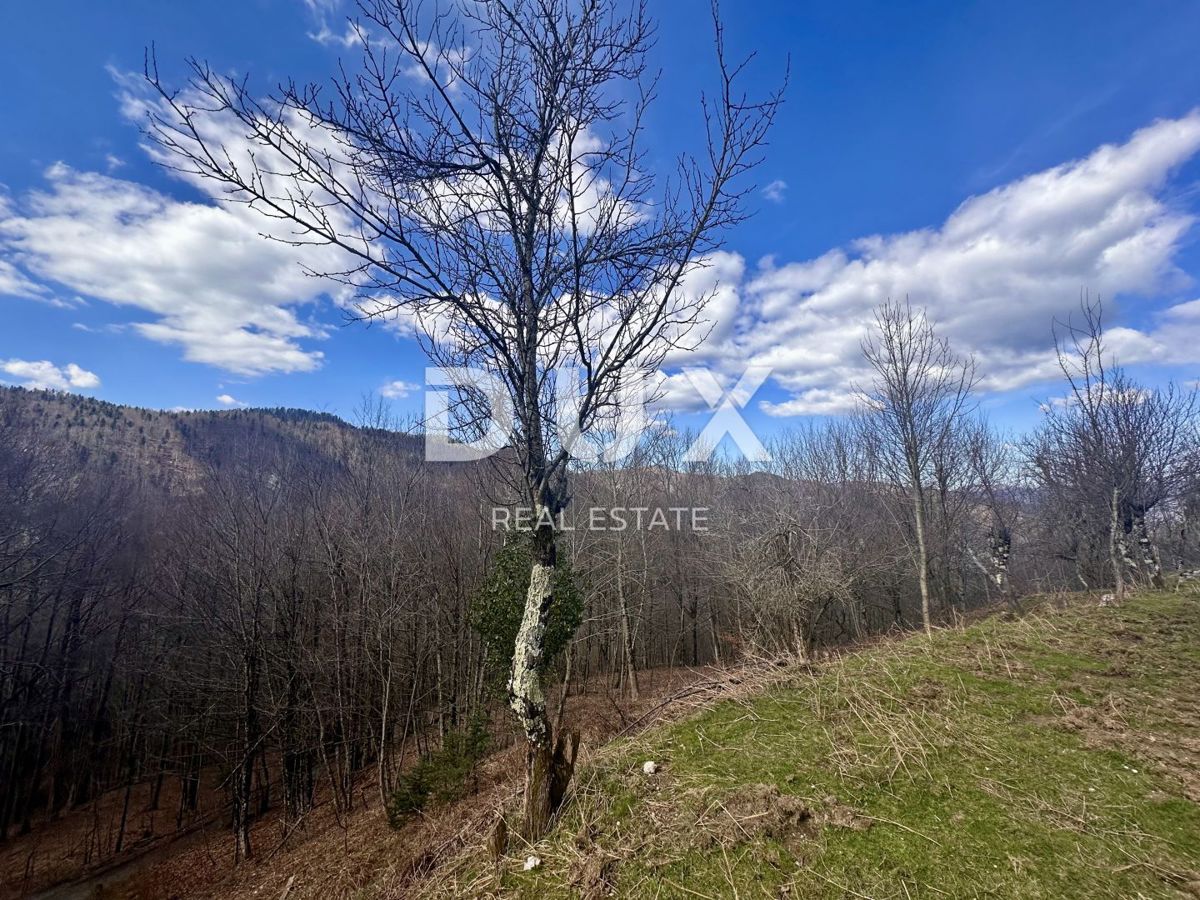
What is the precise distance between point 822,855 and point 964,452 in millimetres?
17886

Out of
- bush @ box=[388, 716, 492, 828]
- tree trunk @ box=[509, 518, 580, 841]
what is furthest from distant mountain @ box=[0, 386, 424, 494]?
tree trunk @ box=[509, 518, 580, 841]

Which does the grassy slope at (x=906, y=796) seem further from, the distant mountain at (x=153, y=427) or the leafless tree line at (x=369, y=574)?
the distant mountain at (x=153, y=427)

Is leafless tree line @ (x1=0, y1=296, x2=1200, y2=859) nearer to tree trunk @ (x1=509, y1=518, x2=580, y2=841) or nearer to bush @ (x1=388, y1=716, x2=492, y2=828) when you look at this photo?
bush @ (x1=388, y1=716, x2=492, y2=828)

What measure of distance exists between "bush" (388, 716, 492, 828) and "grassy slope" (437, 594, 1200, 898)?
633 cm

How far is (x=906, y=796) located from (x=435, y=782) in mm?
8341

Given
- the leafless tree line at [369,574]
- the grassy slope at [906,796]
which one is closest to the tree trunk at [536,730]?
the grassy slope at [906,796]

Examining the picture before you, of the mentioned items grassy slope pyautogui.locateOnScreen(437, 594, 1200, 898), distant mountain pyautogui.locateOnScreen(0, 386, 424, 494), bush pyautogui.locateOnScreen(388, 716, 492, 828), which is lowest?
bush pyautogui.locateOnScreen(388, 716, 492, 828)

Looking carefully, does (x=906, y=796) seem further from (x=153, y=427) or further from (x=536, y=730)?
(x=153, y=427)

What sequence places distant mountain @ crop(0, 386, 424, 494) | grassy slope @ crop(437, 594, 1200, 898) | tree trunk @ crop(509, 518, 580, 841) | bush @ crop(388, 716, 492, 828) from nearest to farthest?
grassy slope @ crop(437, 594, 1200, 898), tree trunk @ crop(509, 518, 580, 841), bush @ crop(388, 716, 492, 828), distant mountain @ crop(0, 386, 424, 494)

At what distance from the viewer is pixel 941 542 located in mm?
15500

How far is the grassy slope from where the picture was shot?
2.13 m

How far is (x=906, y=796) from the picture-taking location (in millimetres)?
2646

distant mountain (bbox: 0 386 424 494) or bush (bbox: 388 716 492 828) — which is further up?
distant mountain (bbox: 0 386 424 494)

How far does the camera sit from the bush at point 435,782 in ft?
A: 27.6
